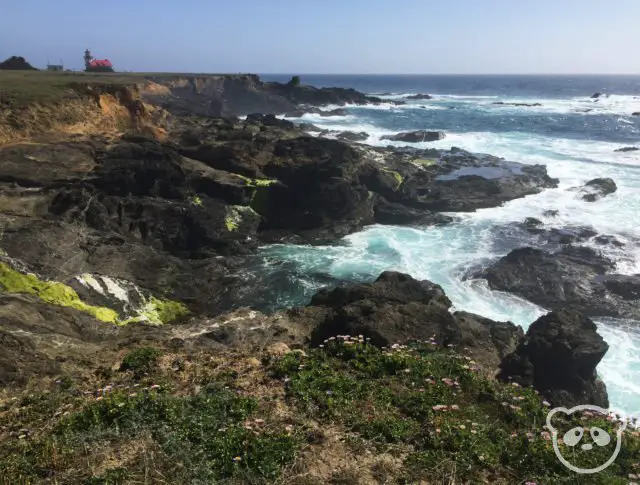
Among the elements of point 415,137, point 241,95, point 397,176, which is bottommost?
point 397,176

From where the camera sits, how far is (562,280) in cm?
2238

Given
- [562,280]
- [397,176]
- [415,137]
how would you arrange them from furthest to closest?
[415,137], [397,176], [562,280]

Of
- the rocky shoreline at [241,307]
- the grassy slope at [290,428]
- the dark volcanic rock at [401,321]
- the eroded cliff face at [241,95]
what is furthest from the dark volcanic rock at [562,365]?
the eroded cliff face at [241,95]

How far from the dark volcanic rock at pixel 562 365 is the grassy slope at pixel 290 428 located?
6.44m

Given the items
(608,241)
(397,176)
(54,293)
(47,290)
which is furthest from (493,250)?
(47,290)

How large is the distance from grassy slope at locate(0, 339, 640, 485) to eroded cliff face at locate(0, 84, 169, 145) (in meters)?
22.7

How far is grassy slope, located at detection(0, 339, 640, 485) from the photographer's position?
5.53m

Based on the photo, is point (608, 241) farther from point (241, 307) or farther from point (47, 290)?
point (47, 290)

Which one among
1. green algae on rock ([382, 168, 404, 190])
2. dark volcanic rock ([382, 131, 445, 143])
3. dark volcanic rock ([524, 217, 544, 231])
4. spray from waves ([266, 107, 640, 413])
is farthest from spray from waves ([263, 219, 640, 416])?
dark volcanic rock ([382, 131, 445, 143])

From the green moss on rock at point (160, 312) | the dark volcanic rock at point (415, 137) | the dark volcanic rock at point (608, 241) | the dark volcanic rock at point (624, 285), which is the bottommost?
the green moss on rock at point (160, 312)

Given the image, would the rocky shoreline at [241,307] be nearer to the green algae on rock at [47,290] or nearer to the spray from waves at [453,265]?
the green algae on rock at [47,290]

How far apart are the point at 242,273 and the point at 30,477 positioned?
728 inches

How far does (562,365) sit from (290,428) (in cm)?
1131

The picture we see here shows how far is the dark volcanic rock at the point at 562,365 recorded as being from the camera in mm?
14047
